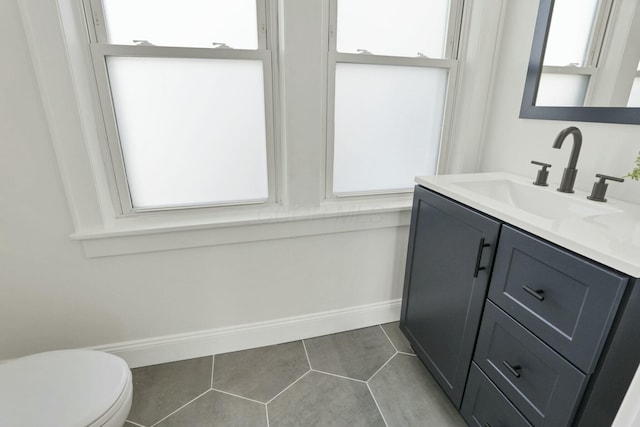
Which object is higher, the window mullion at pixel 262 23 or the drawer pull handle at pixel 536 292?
the window mullion at pixel 262 23

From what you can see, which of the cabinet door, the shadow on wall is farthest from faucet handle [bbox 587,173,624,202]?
the shadow on wall

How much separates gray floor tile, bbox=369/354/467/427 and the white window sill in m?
0.73

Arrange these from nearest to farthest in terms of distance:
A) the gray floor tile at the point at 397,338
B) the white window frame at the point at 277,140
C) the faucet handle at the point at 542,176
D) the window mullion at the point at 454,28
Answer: the white window frame at the point at 277,140, the faucet handle at the point at 542,176, the window mullion at the point at 454,28, the gray floor tile at the point at 397,338

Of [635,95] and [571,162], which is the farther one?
[571,162]

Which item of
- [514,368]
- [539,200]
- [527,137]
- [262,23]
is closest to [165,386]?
[514,368]

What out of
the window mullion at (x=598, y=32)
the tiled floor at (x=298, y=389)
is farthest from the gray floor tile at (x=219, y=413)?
the window mullion at (x=598, y=32)

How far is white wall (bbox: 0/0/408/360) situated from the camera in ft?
3.88

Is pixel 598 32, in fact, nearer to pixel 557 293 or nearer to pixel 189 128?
pixel 557 293

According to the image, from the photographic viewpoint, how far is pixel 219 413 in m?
1.35

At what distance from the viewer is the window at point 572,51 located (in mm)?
1169

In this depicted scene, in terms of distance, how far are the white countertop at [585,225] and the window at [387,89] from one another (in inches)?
17.3

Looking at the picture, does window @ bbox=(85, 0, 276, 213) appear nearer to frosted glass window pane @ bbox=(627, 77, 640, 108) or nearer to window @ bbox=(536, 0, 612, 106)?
window @ bbox=(536, 0, 612, 106)

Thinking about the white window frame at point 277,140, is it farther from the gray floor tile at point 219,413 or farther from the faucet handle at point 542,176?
the gray floor tile at point 219,413

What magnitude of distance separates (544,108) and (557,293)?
3.06 feet
